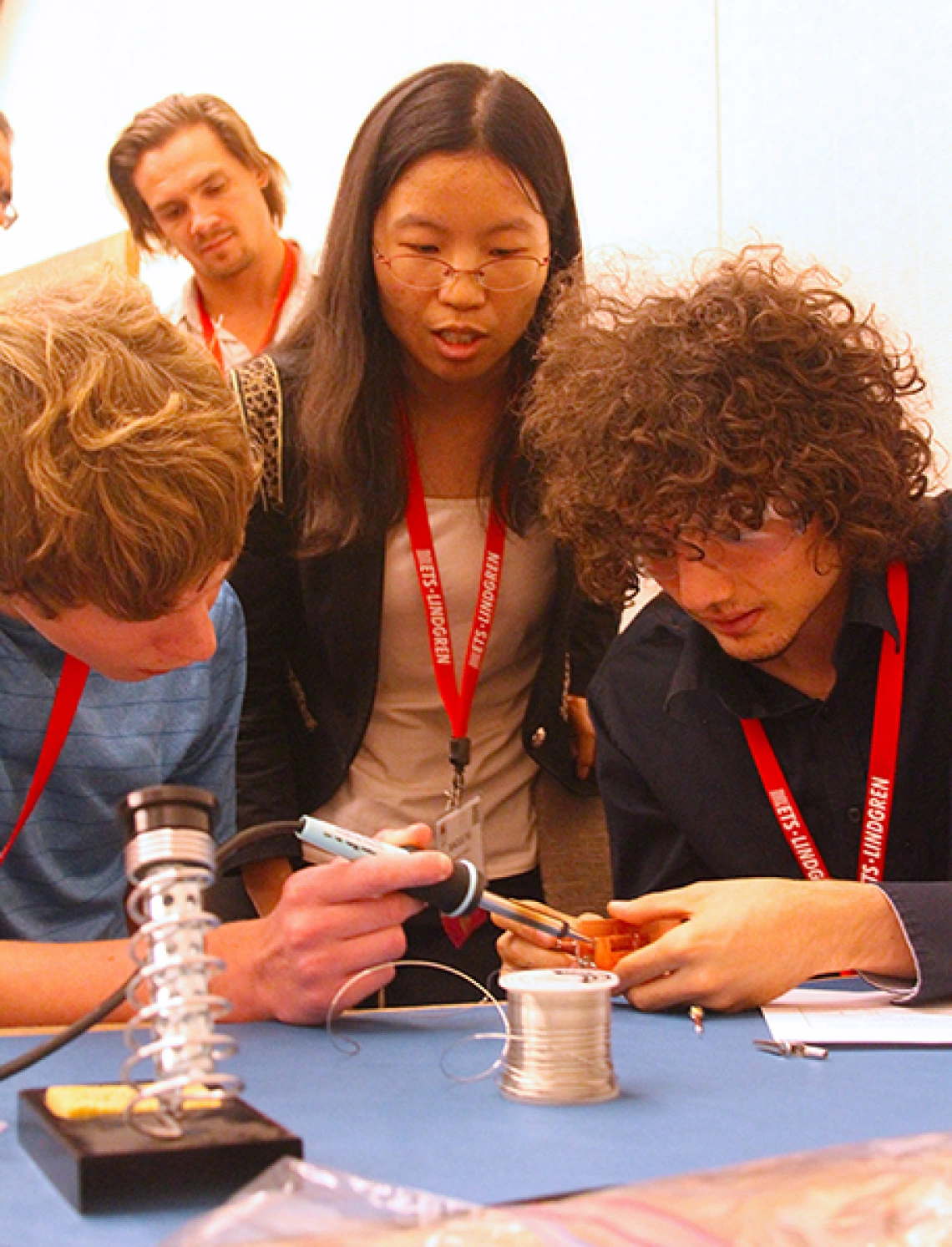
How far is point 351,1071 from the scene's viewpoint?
3.21 feet

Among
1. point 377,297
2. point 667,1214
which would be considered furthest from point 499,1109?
point 377,297

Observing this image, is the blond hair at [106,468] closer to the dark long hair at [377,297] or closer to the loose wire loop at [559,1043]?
the loose wire loop at [559,1043]

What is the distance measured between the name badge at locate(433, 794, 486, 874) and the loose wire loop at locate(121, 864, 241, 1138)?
68cm

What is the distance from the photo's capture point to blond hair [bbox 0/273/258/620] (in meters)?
1.08

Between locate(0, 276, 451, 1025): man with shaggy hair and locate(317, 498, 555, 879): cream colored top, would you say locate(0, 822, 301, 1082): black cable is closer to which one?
locate(0, 276, 451, 1025): man with shaggy hair

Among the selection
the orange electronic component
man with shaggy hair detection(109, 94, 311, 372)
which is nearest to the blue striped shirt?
the orange electronic component

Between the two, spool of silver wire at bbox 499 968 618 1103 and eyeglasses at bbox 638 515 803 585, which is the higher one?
eyeglasses at bbox 638 515 803 585

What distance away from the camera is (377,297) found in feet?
6.16

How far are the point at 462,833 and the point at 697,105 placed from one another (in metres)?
1.59

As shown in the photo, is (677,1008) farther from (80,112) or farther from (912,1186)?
(80,112)

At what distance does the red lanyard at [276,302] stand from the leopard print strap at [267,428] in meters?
1.07

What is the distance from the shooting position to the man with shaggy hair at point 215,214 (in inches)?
113

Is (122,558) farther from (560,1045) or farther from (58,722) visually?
(560,1045)

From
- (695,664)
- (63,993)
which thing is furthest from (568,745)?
(63,993)
